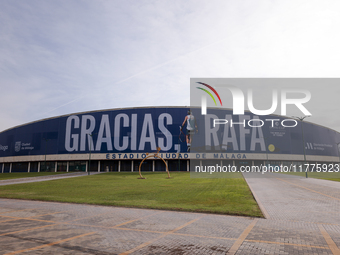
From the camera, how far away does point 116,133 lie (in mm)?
69188

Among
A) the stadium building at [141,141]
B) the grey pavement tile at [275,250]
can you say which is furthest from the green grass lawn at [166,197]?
the stadium building at [141,141]

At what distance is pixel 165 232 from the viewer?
7926 millimetres

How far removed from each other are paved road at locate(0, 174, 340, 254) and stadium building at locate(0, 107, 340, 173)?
54675mm

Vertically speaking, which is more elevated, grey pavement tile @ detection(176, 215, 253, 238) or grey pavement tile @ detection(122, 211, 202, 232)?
grey pavement tile @ detection(176, 215, 253, 238)

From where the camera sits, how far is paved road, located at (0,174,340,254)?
20.7ft

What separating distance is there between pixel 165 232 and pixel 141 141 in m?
60.3

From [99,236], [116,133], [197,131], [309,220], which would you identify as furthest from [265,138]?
[99,236]

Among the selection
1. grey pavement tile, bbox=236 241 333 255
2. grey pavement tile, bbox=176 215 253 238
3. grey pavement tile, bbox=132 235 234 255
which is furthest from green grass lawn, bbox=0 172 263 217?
grey pavement tile, bbox=132 235 234 255
